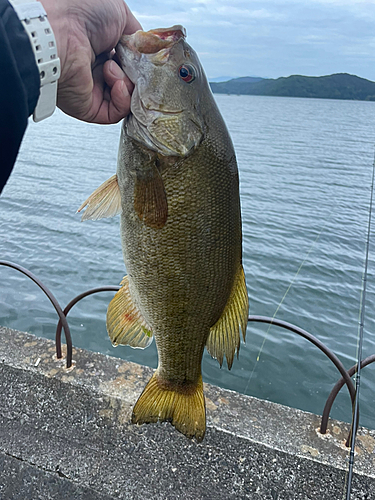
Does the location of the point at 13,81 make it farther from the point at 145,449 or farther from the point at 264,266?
the point at 264,266

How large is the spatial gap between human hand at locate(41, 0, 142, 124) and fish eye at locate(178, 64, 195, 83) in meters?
0.22

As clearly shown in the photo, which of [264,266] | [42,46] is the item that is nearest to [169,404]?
[42,46]

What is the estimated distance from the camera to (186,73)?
5.61 ft

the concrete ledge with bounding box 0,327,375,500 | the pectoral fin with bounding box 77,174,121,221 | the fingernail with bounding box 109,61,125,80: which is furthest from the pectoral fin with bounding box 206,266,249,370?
the concrete ledge with bounding box 0,327,375,500

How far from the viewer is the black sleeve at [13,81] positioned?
1.22 m

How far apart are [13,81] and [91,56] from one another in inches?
20.6

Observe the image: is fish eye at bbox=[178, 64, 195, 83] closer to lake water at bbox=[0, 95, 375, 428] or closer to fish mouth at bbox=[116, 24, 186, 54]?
fish mouth at bbox=[116, 24, 186, 54]

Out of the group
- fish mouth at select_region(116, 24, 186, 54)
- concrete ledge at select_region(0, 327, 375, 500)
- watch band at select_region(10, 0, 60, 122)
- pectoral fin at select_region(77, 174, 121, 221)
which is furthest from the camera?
concrete ledge at select_region(0, 327, 375, 500)

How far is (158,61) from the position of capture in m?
1.67

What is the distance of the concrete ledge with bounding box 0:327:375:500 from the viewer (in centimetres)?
288

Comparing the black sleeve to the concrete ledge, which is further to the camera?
the concrete ledge

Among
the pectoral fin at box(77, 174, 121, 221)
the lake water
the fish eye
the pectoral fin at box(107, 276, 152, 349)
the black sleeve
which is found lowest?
the lake water

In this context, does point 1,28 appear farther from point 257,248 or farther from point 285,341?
point 257,248

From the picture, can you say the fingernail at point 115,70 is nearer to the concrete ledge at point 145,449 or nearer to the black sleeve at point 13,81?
the black sleeve at point 13,81
